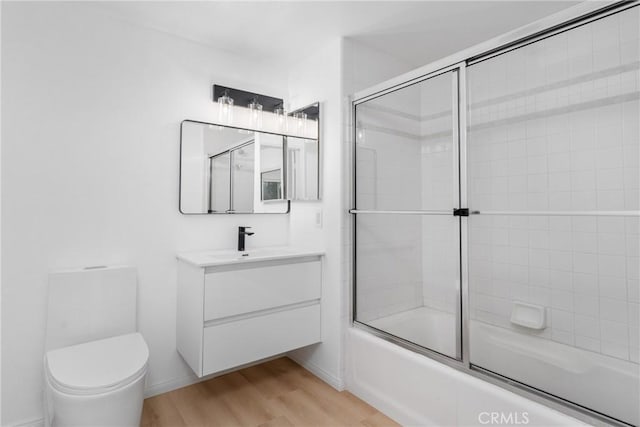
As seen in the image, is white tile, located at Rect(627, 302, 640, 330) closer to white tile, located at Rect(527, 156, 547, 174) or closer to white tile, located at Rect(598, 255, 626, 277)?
white tile, located at Rect(598, 255, 626, 277)

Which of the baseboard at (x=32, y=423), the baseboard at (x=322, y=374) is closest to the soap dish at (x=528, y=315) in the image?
the baseboard at (x=322, y=374)

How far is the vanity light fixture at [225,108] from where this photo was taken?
244cm

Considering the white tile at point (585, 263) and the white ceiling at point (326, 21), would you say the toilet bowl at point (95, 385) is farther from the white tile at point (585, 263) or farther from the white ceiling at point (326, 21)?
the white tile at point (585, 263)

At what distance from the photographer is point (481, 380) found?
5.21 ft

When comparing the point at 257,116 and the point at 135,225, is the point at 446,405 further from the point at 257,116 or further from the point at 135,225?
the point at 257,116

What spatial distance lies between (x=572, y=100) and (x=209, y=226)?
7.53ft

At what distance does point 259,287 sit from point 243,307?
149mm

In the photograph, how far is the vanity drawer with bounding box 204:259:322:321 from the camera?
6.49 feet

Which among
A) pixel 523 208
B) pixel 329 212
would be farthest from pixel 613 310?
pixel 329 212

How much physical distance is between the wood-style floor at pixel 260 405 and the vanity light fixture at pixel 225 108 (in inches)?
70.7

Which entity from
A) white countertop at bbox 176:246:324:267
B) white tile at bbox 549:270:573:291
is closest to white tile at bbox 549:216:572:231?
white tile at bbox 549:270:573:291

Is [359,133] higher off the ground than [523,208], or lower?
higher

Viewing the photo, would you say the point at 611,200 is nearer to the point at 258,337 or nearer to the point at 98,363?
the point at 258,337

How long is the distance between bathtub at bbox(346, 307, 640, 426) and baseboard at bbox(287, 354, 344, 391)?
0.24 ft
